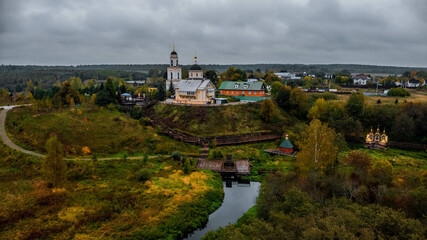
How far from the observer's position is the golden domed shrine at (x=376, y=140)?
42.5 meters

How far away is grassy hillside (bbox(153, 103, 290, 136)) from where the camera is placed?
153ft

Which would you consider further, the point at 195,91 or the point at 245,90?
the point at 245,90

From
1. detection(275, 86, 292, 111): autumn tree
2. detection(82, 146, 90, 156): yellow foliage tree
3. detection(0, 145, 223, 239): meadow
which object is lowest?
detection(0, 145, 223, 239): meadow

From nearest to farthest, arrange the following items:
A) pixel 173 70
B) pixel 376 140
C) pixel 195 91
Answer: pixel 376 140 < pixel 195 91 < pixel 173 70

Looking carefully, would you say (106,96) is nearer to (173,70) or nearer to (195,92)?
(195,92)

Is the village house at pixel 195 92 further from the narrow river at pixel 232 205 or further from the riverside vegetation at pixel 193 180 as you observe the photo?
the narrow river at pixel 232 205

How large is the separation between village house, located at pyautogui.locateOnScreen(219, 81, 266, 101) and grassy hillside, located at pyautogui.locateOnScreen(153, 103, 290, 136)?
21.8 feet

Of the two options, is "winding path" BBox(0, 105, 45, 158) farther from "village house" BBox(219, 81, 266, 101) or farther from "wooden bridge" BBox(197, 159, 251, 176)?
"village house" BBox(219, 81, 266, 101)

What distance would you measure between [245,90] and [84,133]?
36598 mm

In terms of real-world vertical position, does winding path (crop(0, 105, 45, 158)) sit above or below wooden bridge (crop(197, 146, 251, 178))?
above

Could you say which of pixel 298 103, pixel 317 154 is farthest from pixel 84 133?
pixel 298 103

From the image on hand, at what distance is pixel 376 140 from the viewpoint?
43281mm

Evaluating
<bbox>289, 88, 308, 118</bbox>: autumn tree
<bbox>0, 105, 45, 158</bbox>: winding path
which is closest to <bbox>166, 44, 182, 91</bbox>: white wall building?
<bbox>289, 88, 308, 118</bbox>: autumn tree

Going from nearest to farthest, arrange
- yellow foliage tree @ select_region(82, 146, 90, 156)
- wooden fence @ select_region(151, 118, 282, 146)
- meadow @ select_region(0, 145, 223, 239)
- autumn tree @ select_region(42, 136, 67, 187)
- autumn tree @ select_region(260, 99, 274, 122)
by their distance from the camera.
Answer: meadow @ select_region(0, 145, 223, 239), autumn tree @ select_region(42, 136, 67, 187), yellow foliage tree @ select_region(82, 146, 90, 156), wooden fence @ select_region(151, 118, 282, 146), autumn tree @ select_region(260, 99, 274, 122)
